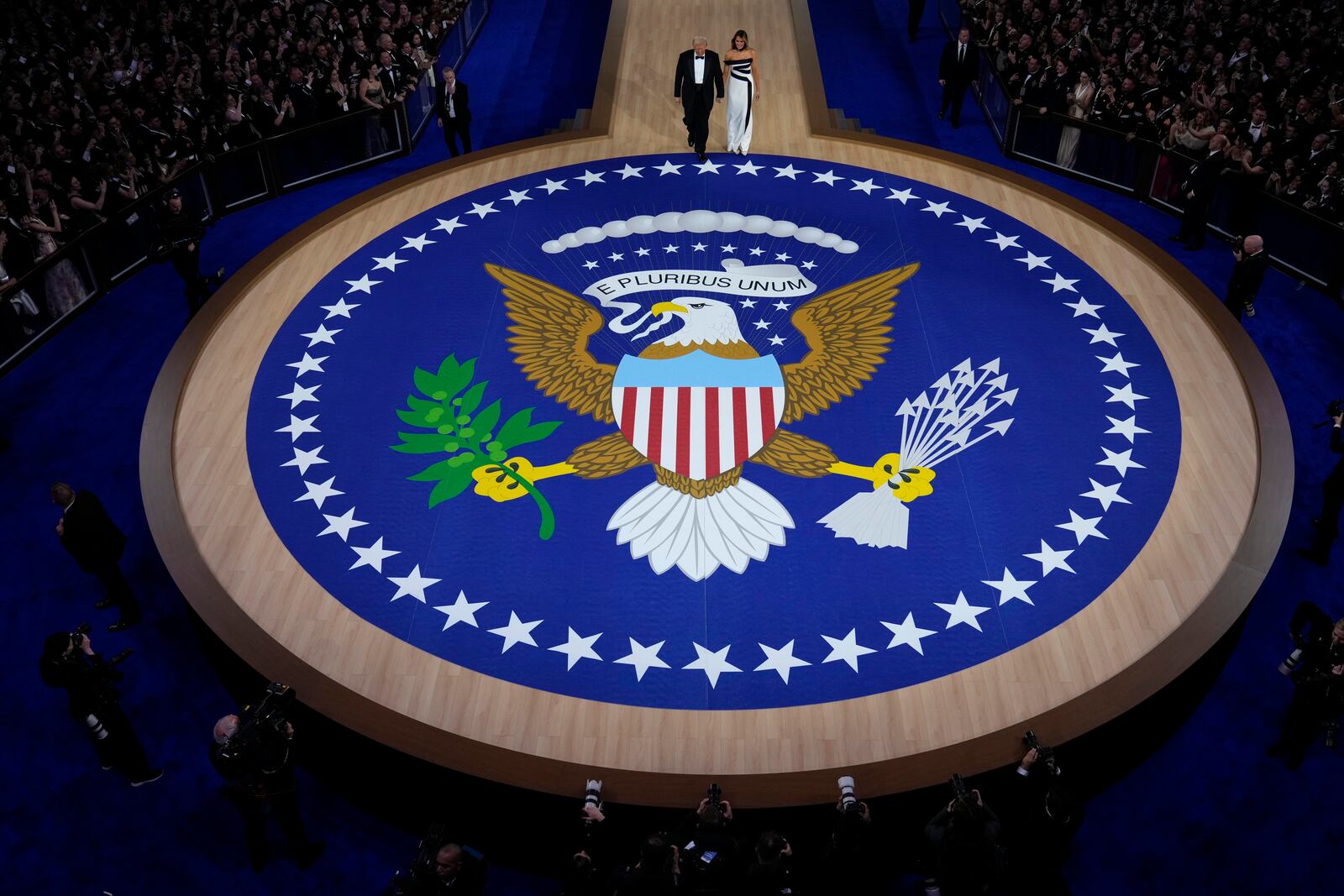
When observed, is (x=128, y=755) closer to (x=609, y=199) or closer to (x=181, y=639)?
(x=181, y=639)

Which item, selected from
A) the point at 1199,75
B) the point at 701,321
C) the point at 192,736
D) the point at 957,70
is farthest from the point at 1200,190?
the point at 192,736

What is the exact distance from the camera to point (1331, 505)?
8500mm

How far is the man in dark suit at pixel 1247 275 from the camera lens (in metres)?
10.4

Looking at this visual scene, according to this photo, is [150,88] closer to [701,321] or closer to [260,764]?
[701,321]

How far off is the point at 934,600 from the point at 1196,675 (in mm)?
1767

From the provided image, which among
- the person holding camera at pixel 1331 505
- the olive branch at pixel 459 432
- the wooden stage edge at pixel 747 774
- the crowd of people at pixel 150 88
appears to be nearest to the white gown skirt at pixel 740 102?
the crowd of people at pixel 150 88

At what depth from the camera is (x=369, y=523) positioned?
8.64 meters

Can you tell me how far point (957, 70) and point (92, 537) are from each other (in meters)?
12.3

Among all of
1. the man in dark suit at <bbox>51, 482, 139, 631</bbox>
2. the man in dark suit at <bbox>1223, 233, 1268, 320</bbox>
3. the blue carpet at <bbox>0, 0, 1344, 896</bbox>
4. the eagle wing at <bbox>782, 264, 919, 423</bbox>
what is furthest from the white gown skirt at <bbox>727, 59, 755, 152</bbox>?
the man in dark suit at <bbox>51, 482, 139, 631</bbox>

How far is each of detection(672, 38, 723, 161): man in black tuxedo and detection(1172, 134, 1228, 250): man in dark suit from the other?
18.2 feet

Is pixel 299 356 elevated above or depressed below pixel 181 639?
above

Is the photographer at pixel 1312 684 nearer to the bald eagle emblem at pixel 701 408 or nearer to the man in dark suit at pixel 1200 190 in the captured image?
the bald eagle emblem at pixel 701 408

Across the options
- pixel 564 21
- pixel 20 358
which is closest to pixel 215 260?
pixel 20 358

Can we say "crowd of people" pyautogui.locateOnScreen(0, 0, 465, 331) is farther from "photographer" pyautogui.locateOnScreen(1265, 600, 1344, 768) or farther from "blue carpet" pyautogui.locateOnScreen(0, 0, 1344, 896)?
"photographer" pyautogui.locateOnScreen(1265, 600, 1344, 768)
